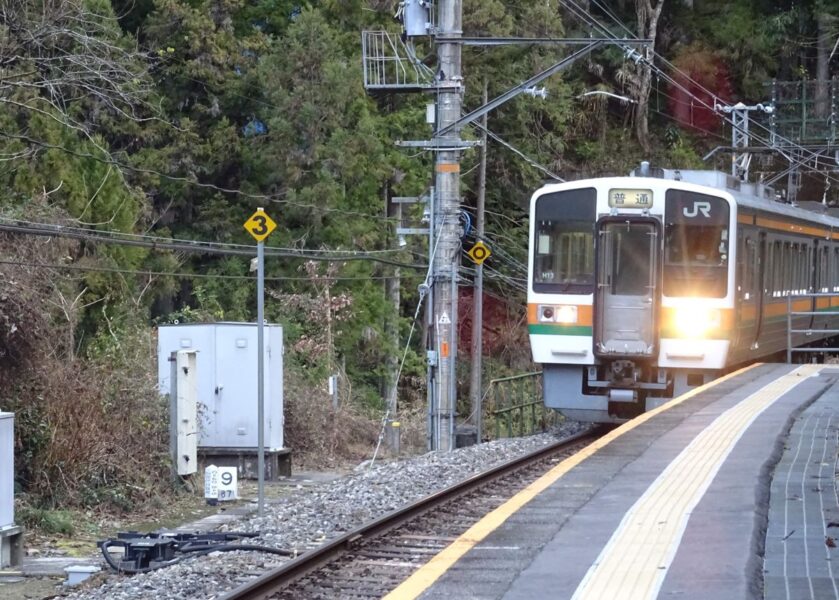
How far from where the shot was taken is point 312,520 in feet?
37.7

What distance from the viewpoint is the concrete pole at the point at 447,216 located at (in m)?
21.2

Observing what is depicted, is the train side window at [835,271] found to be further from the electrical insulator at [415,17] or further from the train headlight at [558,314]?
the train headlight at [558,314]

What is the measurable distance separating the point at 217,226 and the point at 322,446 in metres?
10.7

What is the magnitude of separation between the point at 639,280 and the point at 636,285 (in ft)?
0.25

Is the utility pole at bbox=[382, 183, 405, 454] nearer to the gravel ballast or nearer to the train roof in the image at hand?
the train roof

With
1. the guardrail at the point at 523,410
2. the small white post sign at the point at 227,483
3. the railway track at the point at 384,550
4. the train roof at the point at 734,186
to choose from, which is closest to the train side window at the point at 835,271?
the train roof at the point at 734,186

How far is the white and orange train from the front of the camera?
17.3m

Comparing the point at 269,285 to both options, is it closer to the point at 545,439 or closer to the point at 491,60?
the point at 491,60

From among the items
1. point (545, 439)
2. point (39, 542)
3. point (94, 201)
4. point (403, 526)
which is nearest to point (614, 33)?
point (94, 201)

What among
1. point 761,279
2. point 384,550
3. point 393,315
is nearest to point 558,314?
point 761,279

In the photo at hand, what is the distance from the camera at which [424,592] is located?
294 inches

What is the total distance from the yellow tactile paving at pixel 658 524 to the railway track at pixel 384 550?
1.33 m

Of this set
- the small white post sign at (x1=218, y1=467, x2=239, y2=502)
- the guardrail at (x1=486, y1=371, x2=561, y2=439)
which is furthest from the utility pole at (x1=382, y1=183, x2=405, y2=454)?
the small white post sign at (x1=218, y1=467, x2=239, y2=502)

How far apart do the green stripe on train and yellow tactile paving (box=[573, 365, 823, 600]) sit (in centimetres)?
388
